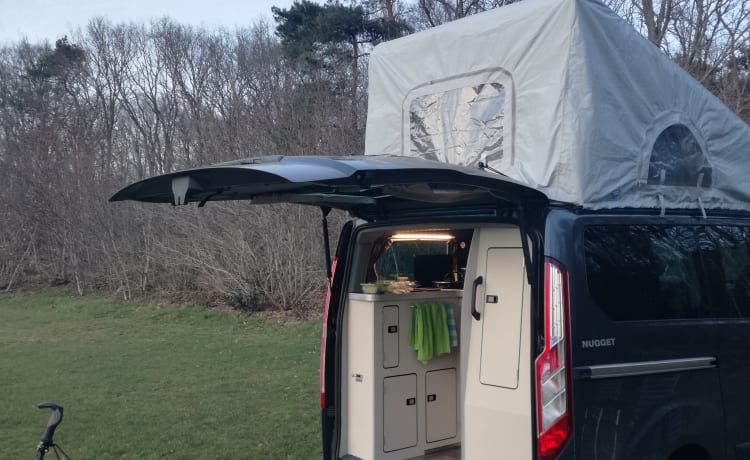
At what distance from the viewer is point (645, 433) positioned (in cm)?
352

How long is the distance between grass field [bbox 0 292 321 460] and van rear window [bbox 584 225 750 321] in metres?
3.65

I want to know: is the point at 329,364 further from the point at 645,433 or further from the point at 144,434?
the point at 144,434

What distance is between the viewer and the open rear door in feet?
11.8

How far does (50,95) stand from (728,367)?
2895 centimetres

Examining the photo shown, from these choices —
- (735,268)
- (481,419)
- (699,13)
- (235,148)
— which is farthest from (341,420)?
(699,13)

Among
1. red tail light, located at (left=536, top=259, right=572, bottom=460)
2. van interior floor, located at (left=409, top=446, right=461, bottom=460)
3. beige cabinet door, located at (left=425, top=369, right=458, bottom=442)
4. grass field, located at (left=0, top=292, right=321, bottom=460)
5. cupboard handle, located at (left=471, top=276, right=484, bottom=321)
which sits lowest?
grass field, located at (left=0, top=292, right=321, bottom=460)

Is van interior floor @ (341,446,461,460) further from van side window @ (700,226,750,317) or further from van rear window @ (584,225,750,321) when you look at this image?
van side window @ (700,226,750,317)

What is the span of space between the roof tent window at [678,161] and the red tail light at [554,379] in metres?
1.14

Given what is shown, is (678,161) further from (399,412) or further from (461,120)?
(399,412)

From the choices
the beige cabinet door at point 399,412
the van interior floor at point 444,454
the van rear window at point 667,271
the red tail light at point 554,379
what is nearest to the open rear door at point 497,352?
the red tail light at point 554,379

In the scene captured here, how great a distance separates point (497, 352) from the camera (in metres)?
3.78

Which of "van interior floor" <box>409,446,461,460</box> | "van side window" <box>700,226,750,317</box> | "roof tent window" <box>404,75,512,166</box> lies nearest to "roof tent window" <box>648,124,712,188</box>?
"van side window" <box>700,226,750,317</box>

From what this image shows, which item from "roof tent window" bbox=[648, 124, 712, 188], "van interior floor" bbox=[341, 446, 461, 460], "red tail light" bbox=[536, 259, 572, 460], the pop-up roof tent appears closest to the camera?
"red tail light" bbox=[536, 259, 572, 460]

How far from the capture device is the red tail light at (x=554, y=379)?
3277 millimetres
